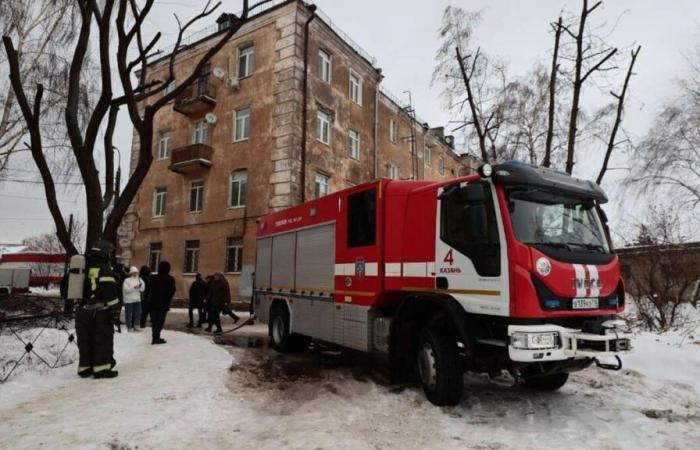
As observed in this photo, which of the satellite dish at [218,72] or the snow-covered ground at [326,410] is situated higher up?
the satellite dish at [218,72]

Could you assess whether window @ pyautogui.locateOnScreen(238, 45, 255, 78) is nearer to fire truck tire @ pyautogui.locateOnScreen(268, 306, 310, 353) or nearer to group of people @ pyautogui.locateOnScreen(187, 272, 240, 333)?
group of people @ pyautogui.locateOnScreen(187, 272, 240, 333)

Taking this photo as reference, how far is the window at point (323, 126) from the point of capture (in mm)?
22172

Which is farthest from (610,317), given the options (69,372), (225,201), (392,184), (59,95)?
(225,201)

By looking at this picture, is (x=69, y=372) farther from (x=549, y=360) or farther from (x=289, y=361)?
(x=549, y=360)

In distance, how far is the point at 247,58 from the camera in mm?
22969

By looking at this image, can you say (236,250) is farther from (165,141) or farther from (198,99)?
(165,141)

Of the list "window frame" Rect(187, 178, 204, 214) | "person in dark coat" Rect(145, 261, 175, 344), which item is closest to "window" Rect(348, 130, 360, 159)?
"window frame" Rect(187, 178, 204, 214)

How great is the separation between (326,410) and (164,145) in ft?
75.5

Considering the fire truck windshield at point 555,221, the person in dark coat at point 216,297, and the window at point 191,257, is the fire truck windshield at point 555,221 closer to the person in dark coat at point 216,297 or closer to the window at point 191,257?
the person in dark coat at point 216,297

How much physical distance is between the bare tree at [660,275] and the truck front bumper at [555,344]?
9.06 metres

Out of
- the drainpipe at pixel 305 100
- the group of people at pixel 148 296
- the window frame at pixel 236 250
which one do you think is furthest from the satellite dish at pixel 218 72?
the group of people at pixel 148 296

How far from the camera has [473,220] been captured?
5.86 metres

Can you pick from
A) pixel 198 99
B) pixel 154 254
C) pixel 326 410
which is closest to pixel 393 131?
pixel 198 99

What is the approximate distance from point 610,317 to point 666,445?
1606 mm
